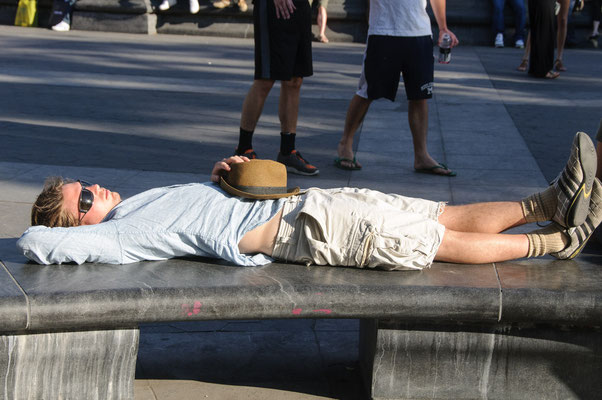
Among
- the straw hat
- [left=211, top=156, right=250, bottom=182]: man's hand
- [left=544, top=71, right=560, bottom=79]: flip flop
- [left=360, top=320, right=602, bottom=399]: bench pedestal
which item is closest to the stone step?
[left=544, top=71, right=560, bottom=79]: flip flop

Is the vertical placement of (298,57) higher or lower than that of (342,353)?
higher

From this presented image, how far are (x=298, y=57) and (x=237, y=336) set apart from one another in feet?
9.45

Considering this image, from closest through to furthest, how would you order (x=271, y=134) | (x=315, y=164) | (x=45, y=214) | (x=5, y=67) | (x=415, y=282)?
1. (x=415, y=282)
2. (x=45, y=214)
3. (x=315, y=164)
4. (x=271, y=134)
5. (x=5, y=67)

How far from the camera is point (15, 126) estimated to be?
7516 mm

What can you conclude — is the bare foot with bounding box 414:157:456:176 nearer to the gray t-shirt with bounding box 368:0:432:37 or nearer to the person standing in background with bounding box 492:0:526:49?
the gray t-shirt with bounding box 368:0:432:37

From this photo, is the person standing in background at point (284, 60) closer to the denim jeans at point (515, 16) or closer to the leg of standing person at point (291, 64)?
the leg of standing person at point (291, 64)

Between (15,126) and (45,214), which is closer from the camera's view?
(45,214)

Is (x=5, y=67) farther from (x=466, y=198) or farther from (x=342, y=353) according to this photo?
(x=342, y=353)

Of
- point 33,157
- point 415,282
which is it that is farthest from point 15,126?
point 415,282

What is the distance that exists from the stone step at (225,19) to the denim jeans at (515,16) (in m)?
0.31

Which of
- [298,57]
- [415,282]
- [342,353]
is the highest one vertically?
[298,57]

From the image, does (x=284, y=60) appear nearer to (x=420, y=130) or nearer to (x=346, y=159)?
(x=346, y=159)

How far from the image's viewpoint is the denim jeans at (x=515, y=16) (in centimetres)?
1436

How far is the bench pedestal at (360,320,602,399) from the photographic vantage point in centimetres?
323
